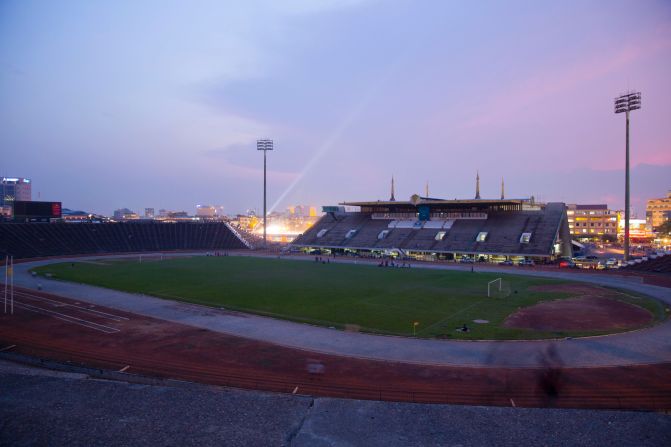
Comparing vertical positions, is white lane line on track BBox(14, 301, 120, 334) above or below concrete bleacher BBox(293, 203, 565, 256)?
below

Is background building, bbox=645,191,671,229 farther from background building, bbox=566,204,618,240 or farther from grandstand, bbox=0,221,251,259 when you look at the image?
grandstand, bbox=0,221,251,259

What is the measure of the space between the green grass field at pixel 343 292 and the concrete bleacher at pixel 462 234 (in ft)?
53.5

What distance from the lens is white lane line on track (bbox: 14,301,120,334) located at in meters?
26.5

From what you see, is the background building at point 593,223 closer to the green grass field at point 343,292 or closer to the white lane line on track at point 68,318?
the green grass field at point 343,292

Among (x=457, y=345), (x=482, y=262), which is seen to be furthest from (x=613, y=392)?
(x=482, y=262)

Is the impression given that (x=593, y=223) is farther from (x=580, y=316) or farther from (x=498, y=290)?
(x=580, y=316)

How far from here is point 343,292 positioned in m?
39.0

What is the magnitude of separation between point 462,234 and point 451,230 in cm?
286

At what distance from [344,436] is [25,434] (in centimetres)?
980

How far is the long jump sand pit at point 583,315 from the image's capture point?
88.1 feet

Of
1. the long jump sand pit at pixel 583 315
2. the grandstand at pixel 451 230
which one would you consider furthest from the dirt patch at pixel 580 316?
the grandstand at pixel 451 230

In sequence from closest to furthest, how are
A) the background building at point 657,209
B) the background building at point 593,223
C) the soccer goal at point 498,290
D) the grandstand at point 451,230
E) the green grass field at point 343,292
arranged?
the green grass field at point 343,292, the soccer goal at point 498,290, the grandstand at point 451,230, the background building at point 593,223, the background building at point 657,209

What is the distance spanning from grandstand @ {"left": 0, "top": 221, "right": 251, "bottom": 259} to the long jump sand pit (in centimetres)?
7085

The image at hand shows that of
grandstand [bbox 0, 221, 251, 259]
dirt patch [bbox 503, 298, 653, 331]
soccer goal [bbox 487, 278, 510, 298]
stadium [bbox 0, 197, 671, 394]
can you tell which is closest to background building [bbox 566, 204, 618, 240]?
stadium [bbox 0, 197, 671, 394]
